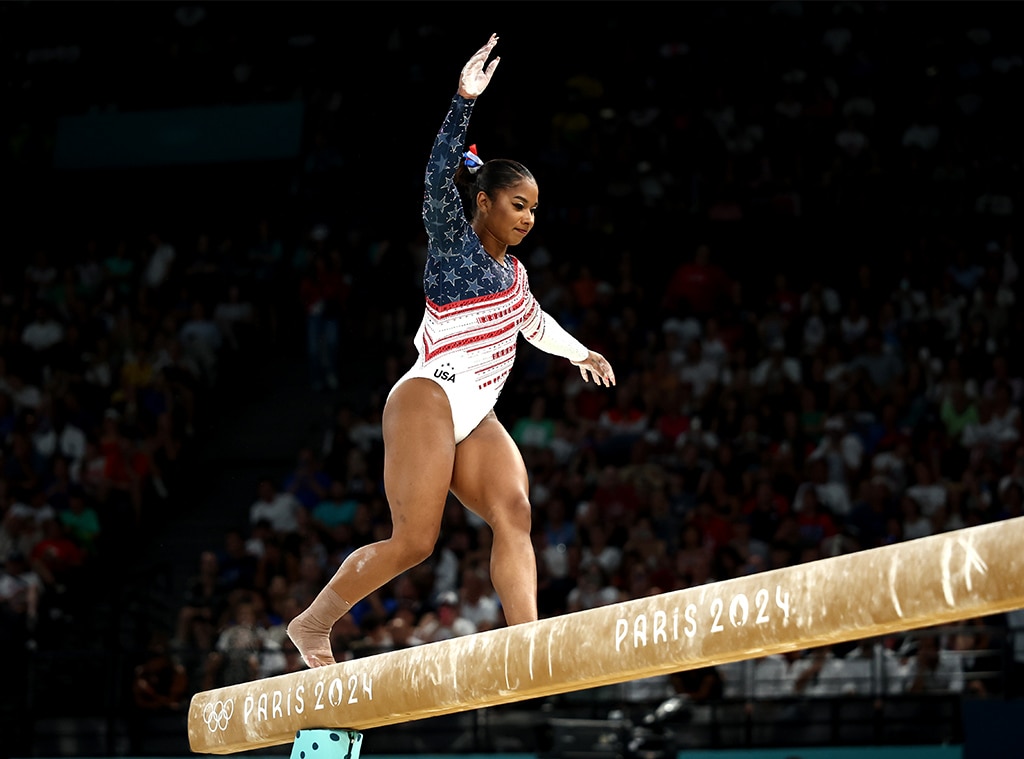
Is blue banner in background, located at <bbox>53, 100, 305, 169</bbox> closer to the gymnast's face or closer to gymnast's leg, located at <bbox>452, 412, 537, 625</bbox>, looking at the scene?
the gymnast's face

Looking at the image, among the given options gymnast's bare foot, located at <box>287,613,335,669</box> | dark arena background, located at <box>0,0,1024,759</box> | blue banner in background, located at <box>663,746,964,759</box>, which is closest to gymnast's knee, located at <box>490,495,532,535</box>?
gymnast's bare foot, located at <box>287,613,335,669</box>

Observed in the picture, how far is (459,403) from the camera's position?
4.58 m

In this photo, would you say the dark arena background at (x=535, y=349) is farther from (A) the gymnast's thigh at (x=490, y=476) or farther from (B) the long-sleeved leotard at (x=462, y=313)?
(B) the long-sleeved leotard at (x=462, y=313)

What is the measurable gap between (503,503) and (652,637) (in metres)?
1.09

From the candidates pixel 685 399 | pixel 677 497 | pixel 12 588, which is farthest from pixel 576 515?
pixel 12 588

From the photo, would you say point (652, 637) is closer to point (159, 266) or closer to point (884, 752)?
point (884, 752)

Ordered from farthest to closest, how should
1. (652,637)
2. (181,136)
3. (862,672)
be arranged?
(181,136) < (862,672) < (652,637)

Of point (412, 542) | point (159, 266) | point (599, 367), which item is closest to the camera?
point (412, 542)

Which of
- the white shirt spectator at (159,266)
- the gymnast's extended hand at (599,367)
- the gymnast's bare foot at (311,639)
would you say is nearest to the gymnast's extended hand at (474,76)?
the gymnast's extended hand at (599,367)

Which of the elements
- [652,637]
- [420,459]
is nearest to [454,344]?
[420,459]

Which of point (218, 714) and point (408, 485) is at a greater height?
point (408, 485)

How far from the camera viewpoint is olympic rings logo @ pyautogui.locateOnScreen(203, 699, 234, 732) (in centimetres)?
467

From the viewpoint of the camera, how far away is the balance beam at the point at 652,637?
2969mm

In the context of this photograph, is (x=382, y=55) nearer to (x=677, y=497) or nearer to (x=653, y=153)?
(x=653, y=153)
